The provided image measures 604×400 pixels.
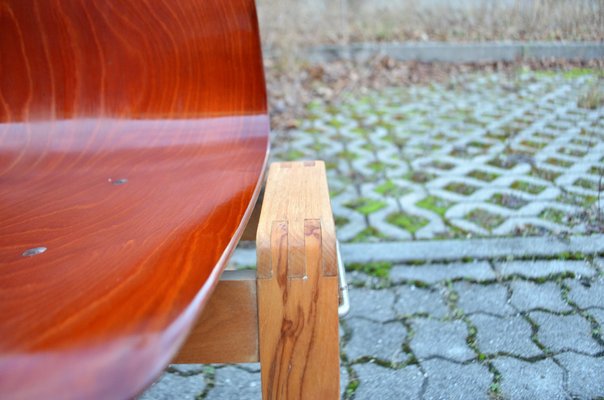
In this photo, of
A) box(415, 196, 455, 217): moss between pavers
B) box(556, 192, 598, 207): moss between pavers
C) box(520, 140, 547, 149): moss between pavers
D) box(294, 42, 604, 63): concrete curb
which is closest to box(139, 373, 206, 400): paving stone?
box(415, 196, 455, 217): moss between pavers

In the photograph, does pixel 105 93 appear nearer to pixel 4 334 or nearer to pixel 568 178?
pixel 4 334

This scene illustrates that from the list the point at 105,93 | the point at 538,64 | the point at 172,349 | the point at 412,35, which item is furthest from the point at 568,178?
the point at 412,35

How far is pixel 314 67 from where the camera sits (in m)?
4.64

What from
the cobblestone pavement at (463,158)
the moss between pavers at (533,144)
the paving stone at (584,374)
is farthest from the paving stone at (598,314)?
the moss between pavers at (533,144)

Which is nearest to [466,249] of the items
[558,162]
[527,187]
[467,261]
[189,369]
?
[467,261]

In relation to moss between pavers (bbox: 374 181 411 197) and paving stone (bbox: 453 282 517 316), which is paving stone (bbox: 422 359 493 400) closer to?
paving stone (bbox: 453 282 517 316)

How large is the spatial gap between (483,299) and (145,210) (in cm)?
112

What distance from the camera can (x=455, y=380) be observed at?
4.23ft

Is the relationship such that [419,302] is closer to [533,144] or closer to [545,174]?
[545,174]

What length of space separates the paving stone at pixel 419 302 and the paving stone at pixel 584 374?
0.34m

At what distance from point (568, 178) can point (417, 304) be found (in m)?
0.97

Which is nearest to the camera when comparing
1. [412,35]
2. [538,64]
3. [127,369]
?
[127,369]

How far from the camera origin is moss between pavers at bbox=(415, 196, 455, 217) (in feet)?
6.87

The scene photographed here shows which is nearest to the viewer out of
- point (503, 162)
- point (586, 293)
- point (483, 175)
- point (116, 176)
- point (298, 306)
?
point (298, 306)
